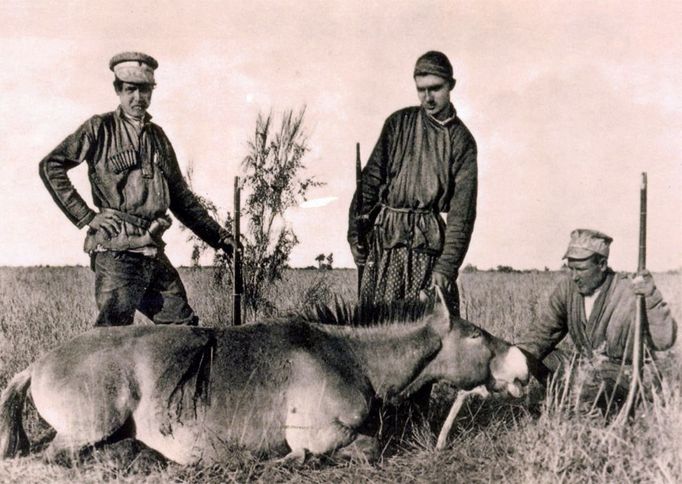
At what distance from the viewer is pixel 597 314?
258 inches

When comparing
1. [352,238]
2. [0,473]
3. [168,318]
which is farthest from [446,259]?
[0,473]

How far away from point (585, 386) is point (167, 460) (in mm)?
3595

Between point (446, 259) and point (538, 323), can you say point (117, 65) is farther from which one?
point (538, 323)

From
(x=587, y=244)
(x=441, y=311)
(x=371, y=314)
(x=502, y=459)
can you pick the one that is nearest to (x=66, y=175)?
(x=371, y=314)

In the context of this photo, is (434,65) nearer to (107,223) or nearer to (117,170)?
(117,170)

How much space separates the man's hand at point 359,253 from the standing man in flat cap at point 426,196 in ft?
0.59

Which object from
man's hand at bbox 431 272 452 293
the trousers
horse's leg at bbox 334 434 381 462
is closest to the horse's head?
man's hand at bbox 431 272 452 293

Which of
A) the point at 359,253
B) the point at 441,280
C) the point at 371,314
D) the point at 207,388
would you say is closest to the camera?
the point at 207,388

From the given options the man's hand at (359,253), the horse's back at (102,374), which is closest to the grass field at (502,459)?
the horse's back at (102,374)

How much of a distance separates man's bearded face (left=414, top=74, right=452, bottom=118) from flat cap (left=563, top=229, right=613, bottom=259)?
5.53 ft

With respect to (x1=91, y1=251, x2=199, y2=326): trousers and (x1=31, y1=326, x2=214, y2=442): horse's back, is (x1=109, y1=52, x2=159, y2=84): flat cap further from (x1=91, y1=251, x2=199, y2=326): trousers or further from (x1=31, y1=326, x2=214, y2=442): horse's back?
(x1=31, y1=326, x2=214, y2=442): horse's back

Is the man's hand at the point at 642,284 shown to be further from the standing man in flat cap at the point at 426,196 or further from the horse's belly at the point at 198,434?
the horse's belly at the point at 198,434

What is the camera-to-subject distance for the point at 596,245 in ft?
21.1

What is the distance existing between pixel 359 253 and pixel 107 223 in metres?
2.35
